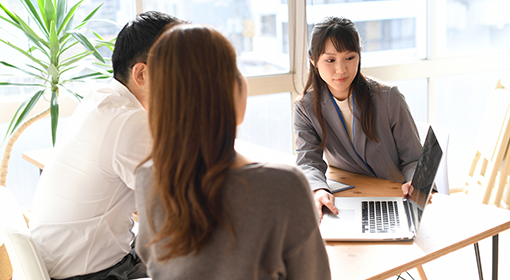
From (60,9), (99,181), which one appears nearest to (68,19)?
(60,9)

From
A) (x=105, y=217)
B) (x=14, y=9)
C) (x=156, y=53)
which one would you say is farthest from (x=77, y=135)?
(x=14, y=9)

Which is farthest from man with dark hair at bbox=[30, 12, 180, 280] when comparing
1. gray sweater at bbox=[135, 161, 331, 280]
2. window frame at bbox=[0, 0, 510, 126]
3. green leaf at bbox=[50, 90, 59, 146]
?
window frame at bbox=[0, 0, 510, 126]

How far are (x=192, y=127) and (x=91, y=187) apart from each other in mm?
538

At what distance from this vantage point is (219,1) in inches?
114

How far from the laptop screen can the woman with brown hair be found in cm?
55

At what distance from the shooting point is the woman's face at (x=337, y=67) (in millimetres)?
1813

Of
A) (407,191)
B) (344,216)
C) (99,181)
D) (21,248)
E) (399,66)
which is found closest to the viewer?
(21,248)

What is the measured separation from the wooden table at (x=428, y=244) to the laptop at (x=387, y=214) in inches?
1.1

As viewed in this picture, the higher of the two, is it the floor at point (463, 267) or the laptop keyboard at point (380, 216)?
the laptop keyboard at point (380, 216)

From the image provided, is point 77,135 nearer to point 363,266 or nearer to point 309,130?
point 363,266

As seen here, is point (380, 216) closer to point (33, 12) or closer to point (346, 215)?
point (346, 215)

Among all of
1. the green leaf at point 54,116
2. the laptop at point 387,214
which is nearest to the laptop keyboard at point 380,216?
the laptop at point 387,214

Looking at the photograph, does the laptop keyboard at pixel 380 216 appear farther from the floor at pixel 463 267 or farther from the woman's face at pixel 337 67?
the floor at pixel 463 267

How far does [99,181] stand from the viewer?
1.16m
